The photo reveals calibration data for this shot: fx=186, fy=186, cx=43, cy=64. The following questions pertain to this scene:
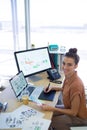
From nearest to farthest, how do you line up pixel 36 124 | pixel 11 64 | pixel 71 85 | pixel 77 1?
pixel 36 124
pixel 71 85
pixel 77 1
pixel 11 64

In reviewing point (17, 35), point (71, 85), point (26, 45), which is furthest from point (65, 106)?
point (17, 35)

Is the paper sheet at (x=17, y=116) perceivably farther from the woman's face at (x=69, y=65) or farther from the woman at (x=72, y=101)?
the woman's face at (x=69, y=65)

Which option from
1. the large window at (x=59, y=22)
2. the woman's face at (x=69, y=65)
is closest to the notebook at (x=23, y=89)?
the woman's face at (x=69, y=65)

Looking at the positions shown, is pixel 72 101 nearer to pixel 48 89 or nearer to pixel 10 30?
pixel 48 89

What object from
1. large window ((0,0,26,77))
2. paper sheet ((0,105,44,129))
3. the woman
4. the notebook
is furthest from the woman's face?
large window ((0,0,26,77))

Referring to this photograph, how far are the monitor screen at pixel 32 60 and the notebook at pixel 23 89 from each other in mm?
208

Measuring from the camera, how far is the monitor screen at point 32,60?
7.20 ft

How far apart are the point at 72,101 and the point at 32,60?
0.84m

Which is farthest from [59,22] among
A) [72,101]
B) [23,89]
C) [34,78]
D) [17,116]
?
[17,116]

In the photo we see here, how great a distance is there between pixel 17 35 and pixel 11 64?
0.60 metres

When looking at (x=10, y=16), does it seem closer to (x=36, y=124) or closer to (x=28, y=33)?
(x=28, y=33)

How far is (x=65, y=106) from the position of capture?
74.4 inches

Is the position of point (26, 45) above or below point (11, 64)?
above

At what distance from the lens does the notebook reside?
1.86m
